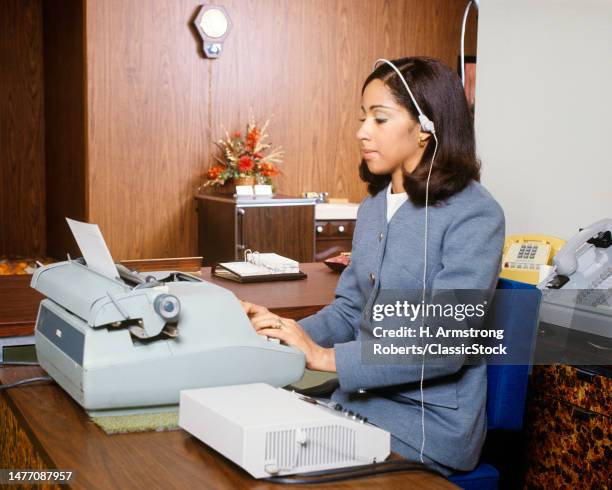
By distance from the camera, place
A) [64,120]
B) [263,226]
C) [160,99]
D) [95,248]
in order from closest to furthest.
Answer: [95,248]
[263,226]
[160,99]
[64,120]

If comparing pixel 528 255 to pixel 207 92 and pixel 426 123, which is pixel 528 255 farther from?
pixel 207 92

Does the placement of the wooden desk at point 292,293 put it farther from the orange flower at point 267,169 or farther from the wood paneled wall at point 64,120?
the wood paneled wall at point 64,120

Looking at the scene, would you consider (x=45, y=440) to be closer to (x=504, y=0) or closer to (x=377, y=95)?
(x=377, y=95)

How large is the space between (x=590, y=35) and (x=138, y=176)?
380 cm

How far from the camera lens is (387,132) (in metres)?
1.77

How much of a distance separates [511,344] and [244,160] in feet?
13.6

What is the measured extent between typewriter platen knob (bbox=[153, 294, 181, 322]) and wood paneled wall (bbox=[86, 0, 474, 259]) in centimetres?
465

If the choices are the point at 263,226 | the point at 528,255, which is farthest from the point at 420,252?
the point at 263,226

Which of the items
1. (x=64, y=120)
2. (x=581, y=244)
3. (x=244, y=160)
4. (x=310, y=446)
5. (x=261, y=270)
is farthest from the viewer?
(x=64, y=120)

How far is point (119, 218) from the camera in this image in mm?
5949

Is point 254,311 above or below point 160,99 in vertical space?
below

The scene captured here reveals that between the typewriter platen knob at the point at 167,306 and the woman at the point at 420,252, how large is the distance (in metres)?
0.28

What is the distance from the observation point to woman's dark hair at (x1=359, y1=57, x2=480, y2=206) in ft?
5.68

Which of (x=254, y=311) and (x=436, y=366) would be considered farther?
(x=254, y=311)
